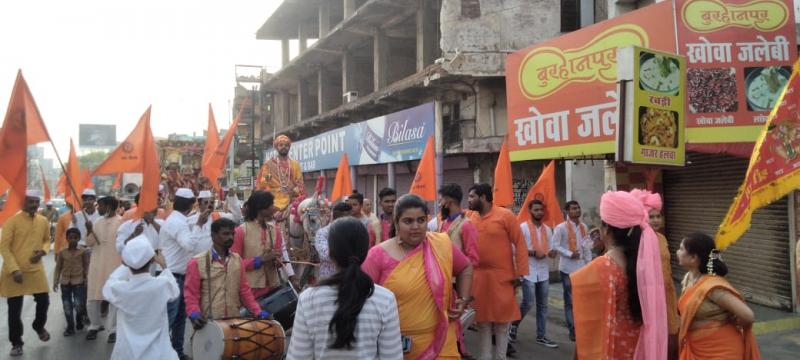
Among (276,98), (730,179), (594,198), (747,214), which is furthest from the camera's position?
(276,98)

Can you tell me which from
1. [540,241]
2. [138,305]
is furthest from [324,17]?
[138,305]

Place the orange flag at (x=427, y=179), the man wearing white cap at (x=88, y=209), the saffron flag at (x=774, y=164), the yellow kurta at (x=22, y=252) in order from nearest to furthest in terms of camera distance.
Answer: the saffron flag at (x=774, y=164), the yellow kurta at (x=22, y=252), the man wearing white cap at (x=88, y=209), the orange flag at (x=427, y=179)

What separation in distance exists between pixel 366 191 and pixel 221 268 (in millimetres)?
17617

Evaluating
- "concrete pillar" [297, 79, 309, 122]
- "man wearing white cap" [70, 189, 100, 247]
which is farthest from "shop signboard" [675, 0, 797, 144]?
"concrete pillar" [297, 79, 309, 122]

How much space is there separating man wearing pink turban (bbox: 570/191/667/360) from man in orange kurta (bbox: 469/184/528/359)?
230 centimetres

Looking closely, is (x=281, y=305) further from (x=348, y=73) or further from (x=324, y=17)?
(x=324, y=17)

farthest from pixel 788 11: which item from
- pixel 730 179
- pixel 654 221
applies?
pixel 654 221

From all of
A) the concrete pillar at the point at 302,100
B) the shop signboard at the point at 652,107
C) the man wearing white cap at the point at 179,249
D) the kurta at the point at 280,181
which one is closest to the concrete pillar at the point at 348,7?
the concrete pillar at the point at 302,100

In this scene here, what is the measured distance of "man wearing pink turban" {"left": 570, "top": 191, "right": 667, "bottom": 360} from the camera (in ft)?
10.4

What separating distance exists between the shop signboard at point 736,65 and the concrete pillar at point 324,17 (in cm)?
1879

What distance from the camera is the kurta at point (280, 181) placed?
830cm

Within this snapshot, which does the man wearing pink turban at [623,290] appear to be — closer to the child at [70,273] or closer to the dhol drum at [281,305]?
the dhol drum at [281,305]

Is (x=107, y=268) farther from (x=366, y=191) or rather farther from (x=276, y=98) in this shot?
(x=276, y=98)

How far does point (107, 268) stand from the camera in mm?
7402
